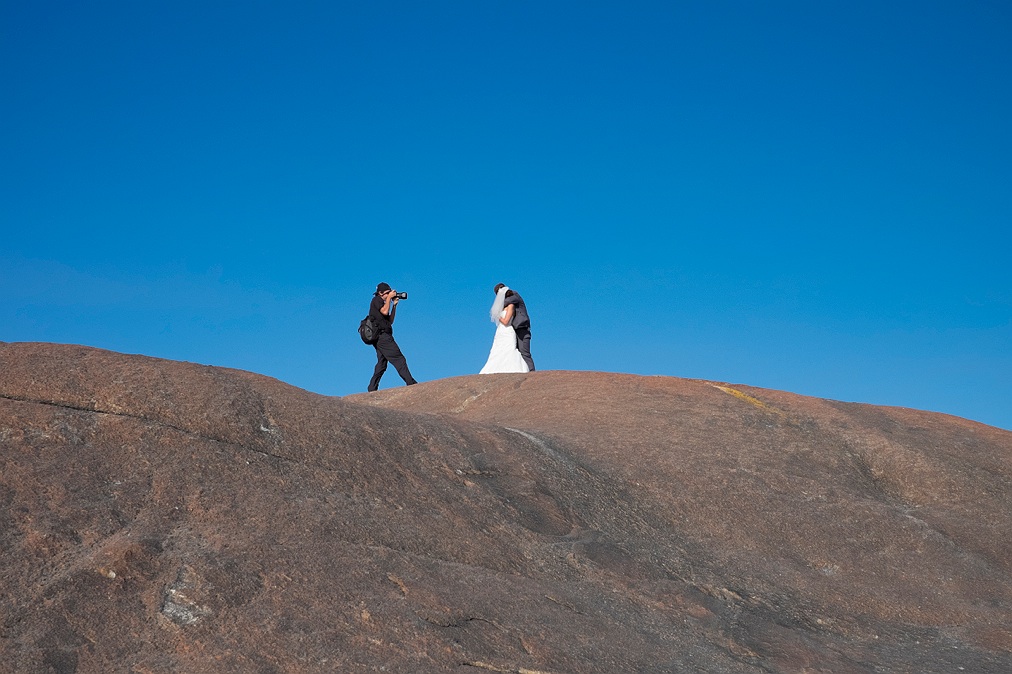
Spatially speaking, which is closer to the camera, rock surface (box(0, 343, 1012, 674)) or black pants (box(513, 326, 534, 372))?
rock surface (box(0, 343, 1012, 674))

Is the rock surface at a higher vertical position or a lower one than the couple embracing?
lower

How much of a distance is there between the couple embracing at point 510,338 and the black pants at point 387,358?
1675 millimetres

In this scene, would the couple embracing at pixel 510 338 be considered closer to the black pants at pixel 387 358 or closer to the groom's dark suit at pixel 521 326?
the groom's dark suit at pixel 521 326

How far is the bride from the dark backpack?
220 cm

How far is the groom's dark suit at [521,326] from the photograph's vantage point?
63.1 ft

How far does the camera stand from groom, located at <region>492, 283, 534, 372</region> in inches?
757

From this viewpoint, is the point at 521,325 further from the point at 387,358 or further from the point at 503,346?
the point at 387,358

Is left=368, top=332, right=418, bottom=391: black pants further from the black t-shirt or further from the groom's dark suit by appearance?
the groom's dark suit

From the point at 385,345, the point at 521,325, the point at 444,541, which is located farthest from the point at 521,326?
the point at 444,541

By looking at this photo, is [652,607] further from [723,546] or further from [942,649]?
[942,649]

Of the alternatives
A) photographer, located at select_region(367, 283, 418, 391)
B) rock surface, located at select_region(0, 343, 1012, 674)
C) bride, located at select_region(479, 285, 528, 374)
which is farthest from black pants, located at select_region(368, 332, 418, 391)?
rock surface, located at select_region(0, 343, 1012, 674)

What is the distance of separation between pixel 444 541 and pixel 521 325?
12481mm

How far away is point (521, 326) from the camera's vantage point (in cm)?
1938

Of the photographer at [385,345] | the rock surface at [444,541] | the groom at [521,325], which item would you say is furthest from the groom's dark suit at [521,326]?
the rock surface at [444,541]
